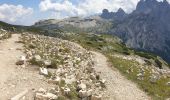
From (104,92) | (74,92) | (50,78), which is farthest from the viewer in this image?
(104,92)

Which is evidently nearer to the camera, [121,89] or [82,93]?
[82,93]

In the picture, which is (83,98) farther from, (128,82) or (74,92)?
(128,82)

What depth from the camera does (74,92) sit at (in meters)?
28.0

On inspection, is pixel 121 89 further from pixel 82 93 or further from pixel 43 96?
pixel 43 96

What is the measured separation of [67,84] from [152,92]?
1214cm

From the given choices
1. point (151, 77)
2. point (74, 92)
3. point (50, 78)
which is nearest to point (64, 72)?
point (50, 78)

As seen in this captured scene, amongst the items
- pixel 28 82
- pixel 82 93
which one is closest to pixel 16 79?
pixel 28 82

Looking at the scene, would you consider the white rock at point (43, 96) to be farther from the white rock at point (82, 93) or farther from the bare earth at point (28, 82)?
the white rock at point (82, 93)

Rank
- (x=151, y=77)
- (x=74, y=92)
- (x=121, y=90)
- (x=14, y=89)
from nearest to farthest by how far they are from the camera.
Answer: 1. (x=14, y=89)
2. (x=74, y=92)
3. (x=121, y=90)
4. (x=151, y=77)

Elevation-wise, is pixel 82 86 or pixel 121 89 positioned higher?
pixel 82 86

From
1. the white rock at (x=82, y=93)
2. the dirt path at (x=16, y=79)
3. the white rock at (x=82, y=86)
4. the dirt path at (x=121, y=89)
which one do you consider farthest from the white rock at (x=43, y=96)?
the dirt path at (x=121, y=89)

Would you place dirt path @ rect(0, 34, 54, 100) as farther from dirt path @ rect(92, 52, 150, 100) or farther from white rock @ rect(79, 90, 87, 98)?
dirt path @ rect(92, 52, 150, 100)

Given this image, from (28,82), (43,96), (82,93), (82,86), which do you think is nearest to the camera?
(43,96)

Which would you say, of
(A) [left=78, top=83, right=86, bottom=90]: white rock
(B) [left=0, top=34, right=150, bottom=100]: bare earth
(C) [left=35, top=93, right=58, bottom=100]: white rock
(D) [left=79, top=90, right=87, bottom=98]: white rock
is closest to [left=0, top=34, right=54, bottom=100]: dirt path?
(B) [left=0, top=34, right=150, bottom=100]: bare earth
